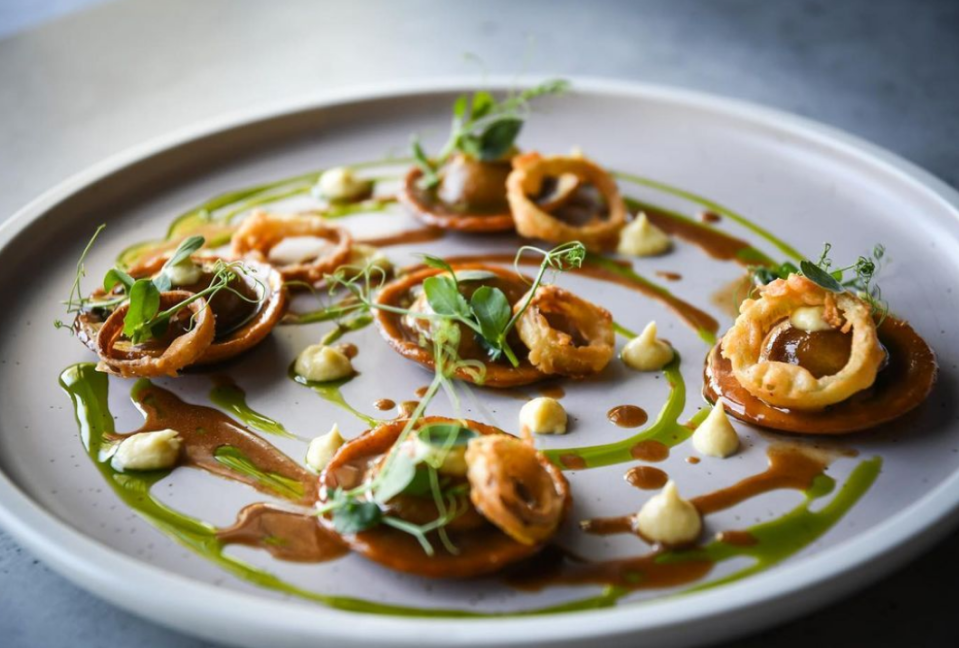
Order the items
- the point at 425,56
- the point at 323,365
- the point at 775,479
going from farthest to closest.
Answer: the point at 425,56, the point at 323,365, the point at 775,479

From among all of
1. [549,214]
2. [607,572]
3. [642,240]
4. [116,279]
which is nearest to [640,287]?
[642,240]

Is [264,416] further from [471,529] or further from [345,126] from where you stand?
[345,126]

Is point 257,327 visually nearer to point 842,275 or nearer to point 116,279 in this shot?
point 116,279

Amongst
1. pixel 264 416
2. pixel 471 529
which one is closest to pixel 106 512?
pixel 264 416

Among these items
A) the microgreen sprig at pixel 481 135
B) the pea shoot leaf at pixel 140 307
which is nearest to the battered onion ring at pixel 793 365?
the microgreen sprig at pixel 481 135

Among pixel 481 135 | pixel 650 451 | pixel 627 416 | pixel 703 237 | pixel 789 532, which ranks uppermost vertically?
pixel 481 135

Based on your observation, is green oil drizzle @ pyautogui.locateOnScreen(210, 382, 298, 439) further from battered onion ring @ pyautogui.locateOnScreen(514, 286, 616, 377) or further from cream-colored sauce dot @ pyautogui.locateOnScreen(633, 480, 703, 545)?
cream-colored sauce dot @ pyautogui.locateOnScreen(633, 480, 703, 545)
